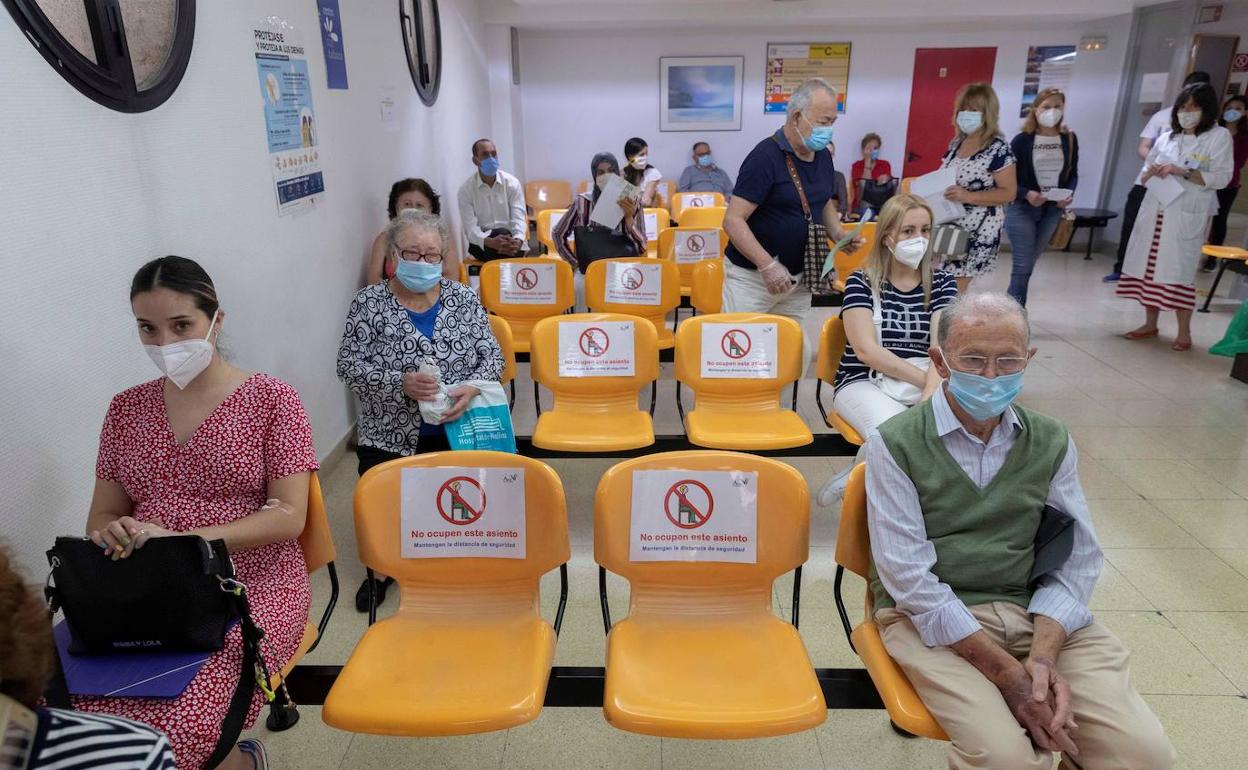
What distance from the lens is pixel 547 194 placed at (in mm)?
9188

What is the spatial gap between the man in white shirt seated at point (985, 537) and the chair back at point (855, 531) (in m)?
0.06

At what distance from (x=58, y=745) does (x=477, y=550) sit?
1.04 meters

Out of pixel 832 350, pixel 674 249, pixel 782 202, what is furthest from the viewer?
pixel 674 249

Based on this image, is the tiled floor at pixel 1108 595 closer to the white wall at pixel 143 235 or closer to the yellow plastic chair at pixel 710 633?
the yellow plastic chair at pixel 710 633

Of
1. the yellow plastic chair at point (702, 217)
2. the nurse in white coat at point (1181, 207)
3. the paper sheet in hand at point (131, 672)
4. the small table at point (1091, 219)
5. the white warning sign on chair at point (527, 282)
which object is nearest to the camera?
the paper sheet in hand at point (131, 672)

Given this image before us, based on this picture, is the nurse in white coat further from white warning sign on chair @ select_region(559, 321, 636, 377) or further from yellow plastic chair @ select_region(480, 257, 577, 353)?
white warning sign on chair @ select_region(559, 321, 636, 377)

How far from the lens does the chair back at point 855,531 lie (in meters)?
1.79

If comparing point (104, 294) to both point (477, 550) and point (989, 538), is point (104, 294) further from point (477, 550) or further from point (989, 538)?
point (989, 538)

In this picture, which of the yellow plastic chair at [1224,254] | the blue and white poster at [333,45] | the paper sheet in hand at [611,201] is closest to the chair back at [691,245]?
the paper sheet in hand at [611,201]

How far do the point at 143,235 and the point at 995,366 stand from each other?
2.46 meters

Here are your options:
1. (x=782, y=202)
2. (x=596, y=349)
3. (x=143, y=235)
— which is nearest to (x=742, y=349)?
(x=596, y=349)

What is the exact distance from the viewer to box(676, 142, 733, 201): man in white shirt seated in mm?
9078

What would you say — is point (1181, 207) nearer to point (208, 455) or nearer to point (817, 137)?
point (817, 137)

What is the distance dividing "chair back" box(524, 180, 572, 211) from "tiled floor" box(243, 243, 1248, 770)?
471 cm
